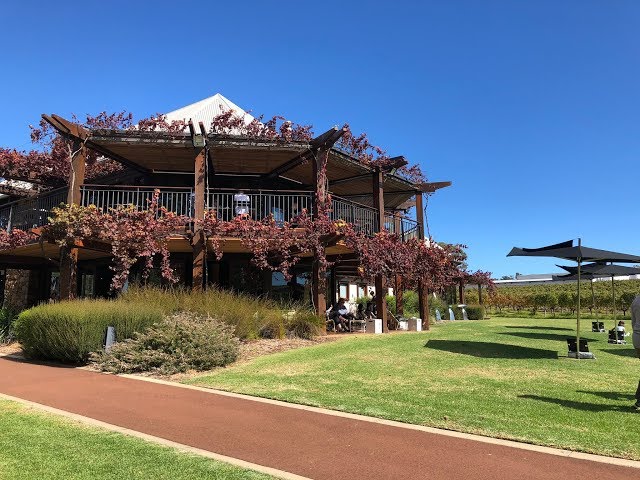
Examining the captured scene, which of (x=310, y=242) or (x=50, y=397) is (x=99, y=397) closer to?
(x=50, y=397)

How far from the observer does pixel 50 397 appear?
7219 mm

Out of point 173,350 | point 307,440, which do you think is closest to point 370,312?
point 173,350

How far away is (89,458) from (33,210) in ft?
48.1

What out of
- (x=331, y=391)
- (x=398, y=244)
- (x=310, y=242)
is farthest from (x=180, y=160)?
(x=331, y=391)

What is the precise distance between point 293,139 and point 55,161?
910 cm

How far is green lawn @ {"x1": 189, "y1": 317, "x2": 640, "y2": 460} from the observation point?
524 cm

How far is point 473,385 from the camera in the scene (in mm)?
7301

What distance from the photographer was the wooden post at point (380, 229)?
1650cm

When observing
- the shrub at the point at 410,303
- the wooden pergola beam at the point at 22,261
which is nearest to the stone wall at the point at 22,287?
the wooden pergola beam at the point at 22,261

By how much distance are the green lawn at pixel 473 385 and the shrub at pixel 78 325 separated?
9.03 feet

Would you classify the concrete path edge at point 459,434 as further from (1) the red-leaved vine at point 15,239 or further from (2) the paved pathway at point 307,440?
(1) the red-leaved vine at point 15,239

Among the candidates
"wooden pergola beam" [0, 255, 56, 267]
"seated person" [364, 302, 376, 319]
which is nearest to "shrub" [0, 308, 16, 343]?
"wooden pergola beam" [0, 255, 56, 267]

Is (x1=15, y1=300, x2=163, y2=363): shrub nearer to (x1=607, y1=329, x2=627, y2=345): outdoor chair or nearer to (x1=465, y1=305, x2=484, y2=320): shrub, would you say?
(x1=607, y1=329, x2=627, y2=345): outdoor chair

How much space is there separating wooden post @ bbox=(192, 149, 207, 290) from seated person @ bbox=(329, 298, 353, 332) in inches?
181
